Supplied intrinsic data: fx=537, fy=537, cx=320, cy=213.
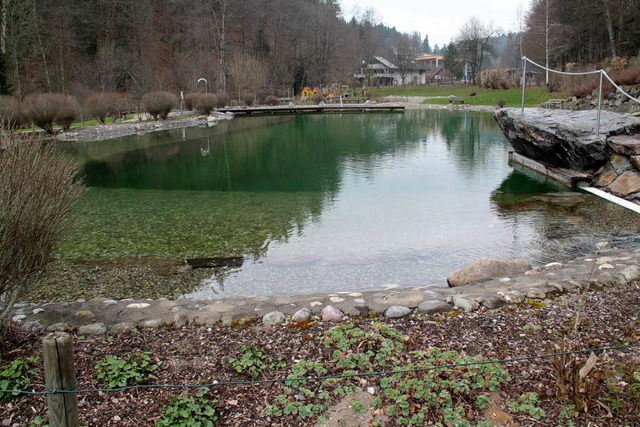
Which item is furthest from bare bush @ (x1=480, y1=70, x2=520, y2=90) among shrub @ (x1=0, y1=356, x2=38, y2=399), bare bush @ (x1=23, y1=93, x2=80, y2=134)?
shrub @ (x1=0, y1=356, x2=38, y2=399)

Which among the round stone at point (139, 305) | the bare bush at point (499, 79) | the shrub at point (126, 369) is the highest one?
the bare bush at point (499, 79)

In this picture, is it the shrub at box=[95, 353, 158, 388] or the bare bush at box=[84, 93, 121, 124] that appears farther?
the bare bush at box=[84, 93, 121, 124]

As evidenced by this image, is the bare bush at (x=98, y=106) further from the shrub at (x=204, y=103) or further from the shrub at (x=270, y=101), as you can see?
the shrub at (x=270, y=101)

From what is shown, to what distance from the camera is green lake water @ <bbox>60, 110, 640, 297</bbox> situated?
7.07 m

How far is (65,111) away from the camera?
74.8 ft

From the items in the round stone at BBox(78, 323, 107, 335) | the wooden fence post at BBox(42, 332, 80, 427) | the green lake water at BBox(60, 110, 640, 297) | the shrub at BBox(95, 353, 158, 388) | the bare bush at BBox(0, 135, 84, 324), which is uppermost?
the bare bush at BBox(0, 135, 84, 324)

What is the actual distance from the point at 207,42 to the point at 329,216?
154ft


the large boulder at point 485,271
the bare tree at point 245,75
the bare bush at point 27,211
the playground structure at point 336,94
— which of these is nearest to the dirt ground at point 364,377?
the bare bush at point 27,211

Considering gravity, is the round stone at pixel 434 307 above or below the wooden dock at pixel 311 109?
below

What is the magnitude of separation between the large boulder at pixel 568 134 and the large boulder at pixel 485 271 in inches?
260

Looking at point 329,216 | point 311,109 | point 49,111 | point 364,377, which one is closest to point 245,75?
point 311,109

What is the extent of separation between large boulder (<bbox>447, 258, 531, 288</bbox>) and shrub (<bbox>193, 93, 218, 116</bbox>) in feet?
102

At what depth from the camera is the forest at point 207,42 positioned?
32.2m

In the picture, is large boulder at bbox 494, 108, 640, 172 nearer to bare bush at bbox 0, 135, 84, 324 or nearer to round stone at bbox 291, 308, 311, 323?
round stone at bbox 291, 308, 311, 323
